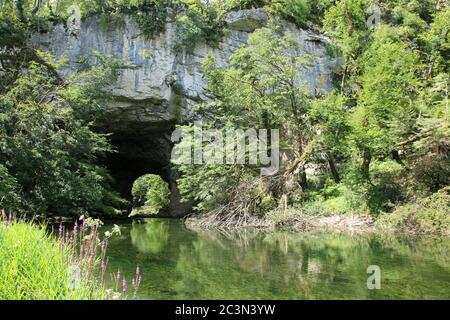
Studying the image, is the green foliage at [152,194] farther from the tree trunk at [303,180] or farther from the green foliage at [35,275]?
the green foliage at [35,275]

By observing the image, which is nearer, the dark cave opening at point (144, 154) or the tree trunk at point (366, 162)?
the tree trunk at point (366, 162)

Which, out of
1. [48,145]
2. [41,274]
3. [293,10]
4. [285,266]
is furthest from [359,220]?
[293,10]

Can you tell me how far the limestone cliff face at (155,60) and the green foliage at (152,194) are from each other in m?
9.73

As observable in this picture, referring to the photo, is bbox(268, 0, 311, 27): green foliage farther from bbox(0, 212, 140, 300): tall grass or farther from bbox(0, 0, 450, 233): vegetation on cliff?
bbox(0, 212, 140, 300): tall grass

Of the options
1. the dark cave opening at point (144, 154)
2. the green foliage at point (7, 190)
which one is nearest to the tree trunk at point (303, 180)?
the dark cave opening at point (144, 154)

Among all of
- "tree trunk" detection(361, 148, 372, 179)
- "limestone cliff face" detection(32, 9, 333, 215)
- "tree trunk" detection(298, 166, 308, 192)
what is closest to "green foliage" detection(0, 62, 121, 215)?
"limestone cliff face" detection(32, 9, 333, 215)

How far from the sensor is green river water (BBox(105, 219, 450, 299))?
5336 mm

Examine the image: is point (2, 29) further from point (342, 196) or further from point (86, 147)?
point (342, 196)

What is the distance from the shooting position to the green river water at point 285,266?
534cm

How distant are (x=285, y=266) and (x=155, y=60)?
48.6ft

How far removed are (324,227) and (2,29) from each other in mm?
14794

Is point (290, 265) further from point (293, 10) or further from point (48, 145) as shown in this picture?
point (293, 10)

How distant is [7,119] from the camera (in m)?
13.3

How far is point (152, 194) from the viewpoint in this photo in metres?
32.1
